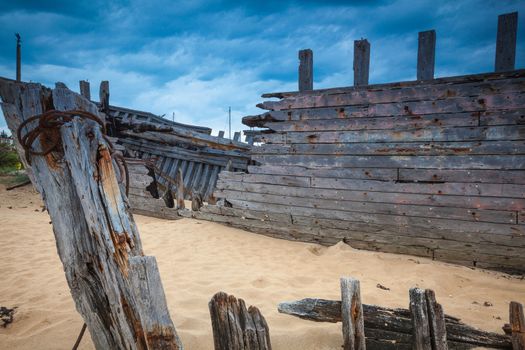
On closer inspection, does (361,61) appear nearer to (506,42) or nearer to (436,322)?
(506,42)

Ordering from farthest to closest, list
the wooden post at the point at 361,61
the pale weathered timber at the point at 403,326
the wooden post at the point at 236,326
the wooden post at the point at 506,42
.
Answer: the wooden post at the point at 361,61 < the wooden post at the point at 506,42 < the pale weathered timber at the point at 403,326 < the wooden post at the point at 236,326

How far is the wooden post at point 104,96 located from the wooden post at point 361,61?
7.63m

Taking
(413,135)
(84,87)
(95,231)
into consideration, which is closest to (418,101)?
(413,135)

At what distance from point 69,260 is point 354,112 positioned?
4.87 metres

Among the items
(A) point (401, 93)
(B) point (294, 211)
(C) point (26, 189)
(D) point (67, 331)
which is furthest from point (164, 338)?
(C) point (26, 189)

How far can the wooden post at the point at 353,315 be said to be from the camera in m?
1.93

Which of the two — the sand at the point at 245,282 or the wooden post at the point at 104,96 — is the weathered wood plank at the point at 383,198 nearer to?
the sand at the point at 245,282

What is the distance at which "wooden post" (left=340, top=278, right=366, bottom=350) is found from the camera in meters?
1.93

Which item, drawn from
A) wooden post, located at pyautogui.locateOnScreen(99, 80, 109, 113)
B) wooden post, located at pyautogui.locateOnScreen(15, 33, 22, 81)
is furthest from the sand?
wooden post, located at pyautogui.locateOnScreen(15, 33, 22, 81)

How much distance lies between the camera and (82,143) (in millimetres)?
1818

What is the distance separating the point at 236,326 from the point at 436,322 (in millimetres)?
1231

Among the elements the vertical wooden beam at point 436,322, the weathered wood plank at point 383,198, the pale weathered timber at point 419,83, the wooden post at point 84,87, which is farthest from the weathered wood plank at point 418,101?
the wooden post at point 84,87

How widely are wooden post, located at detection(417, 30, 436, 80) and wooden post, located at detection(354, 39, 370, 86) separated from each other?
2.69ft

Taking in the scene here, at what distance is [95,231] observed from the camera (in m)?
1.72
